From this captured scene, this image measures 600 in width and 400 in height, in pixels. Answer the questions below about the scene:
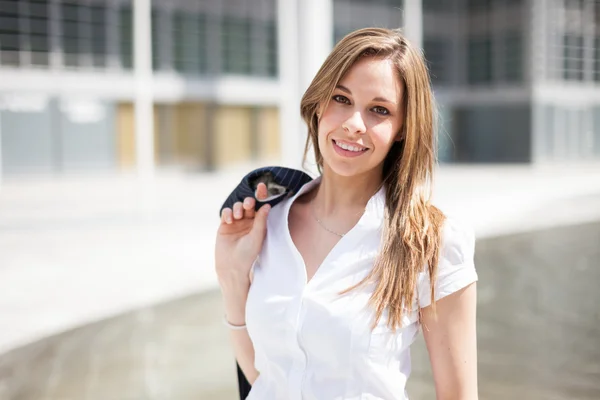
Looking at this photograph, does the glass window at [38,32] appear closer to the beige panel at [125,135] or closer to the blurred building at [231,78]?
the blurred building at [231,78]

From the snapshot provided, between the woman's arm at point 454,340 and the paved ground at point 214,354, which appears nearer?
the woman's arm at point 454,340

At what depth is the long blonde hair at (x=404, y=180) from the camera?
177 centimetres

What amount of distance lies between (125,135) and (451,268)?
29.3m

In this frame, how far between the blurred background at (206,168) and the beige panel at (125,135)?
0.30 feet

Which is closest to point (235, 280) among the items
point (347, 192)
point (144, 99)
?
point (347, 192)

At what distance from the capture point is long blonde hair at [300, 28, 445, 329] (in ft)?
5.80

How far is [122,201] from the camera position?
67.2 feet

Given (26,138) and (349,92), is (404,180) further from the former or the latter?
(26,138)

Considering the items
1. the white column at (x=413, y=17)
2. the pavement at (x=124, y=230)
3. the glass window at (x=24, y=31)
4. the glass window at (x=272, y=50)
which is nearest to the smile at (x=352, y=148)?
the pavement at (x=124, y=230)

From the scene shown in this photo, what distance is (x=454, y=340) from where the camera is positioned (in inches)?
69.9

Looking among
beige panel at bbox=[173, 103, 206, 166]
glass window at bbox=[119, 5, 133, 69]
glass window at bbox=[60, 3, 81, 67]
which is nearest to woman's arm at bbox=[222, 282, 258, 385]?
glass window at bbox=[60, 3, 81, 67]

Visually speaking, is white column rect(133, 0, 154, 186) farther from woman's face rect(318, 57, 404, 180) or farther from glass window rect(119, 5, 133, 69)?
woman's face rect(318, 57, 404, 180)

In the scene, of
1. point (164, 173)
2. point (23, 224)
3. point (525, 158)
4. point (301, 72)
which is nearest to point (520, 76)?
point (525, 158)

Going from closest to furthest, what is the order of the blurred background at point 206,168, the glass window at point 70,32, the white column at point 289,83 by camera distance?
the blurred background at point 206,168 → the white column at point 289,83 → the glass window at point 70,32
